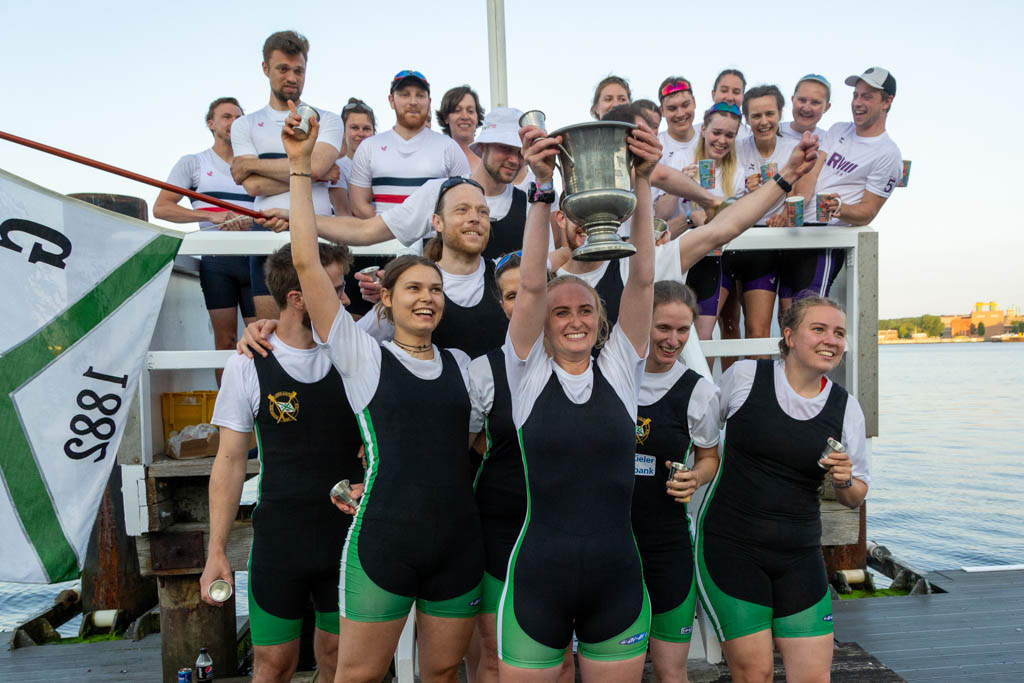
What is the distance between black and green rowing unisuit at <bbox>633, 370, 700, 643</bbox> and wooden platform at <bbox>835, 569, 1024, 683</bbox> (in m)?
2.45

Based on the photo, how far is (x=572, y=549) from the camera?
2.42 m

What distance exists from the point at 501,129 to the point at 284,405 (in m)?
1.53

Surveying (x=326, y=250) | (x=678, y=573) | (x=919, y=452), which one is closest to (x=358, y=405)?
(x=326, y=250)

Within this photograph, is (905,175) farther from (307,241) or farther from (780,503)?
(307,241)

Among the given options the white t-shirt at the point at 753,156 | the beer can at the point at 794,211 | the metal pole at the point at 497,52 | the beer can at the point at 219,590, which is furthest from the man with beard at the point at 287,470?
the white t-shirt at the point at 753,156

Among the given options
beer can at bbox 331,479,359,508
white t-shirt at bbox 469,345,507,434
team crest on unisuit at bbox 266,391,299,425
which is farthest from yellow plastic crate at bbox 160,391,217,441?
white t-shirt at bbox 469,345,507,434

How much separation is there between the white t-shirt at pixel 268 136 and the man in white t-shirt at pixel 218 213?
232mm

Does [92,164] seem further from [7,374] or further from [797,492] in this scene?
[797,492]

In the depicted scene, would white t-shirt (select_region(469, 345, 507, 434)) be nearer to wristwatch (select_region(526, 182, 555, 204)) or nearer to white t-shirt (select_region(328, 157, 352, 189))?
wristwatch (select_region(526, 182, 555, 204))

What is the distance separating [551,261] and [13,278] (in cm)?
227

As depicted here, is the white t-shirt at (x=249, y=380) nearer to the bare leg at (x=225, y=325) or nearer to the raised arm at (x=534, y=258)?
the raised arm at (x=534, y=258)

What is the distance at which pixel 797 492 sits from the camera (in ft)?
9.57

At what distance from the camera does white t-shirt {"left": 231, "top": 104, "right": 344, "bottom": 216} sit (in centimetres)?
436

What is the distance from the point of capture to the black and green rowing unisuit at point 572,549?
95.0 inches
